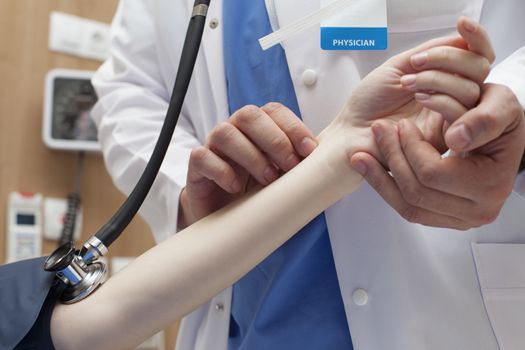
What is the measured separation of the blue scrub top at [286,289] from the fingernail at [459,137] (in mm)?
260

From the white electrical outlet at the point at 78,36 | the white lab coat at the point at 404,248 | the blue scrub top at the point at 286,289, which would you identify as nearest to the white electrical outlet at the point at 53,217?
the white electrical outlet at the point at 78,36

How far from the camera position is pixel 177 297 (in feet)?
2.57

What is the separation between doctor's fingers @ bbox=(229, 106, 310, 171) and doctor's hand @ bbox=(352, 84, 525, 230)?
12 centimetres

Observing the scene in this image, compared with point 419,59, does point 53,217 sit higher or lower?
lower

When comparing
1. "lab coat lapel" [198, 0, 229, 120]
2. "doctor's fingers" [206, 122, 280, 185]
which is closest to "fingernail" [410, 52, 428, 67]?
"doctor's fingers" [206, 122, 280, 185]

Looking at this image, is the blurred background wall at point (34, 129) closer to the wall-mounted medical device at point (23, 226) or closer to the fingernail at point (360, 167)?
the wall-mounted medical device at point (23, 226)

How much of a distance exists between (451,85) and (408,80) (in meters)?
0.04

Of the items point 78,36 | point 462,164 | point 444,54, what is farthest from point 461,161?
point 78,36

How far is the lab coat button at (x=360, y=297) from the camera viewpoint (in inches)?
32.1

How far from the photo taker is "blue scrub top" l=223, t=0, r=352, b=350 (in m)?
0.85

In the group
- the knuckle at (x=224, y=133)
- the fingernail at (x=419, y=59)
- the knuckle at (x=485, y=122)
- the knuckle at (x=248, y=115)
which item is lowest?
the knuckle at (x=224, y=133)

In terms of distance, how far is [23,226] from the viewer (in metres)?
1.88

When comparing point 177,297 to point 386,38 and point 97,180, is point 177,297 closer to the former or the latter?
point 386,38

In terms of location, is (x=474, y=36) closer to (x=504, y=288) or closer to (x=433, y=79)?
(x=433, y=79)
